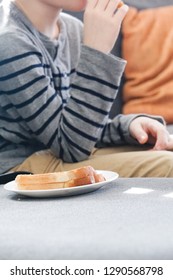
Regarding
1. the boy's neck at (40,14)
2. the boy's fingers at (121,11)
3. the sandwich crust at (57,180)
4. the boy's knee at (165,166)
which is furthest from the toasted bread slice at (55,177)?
the boy's neck at (40,14)

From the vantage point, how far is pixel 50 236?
542mm

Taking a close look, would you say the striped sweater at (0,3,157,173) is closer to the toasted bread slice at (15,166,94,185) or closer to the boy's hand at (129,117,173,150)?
the boy's hand at (129,117,173,150)

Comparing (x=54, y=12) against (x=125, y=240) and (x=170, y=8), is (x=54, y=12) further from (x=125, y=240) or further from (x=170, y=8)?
Answer: (x=125, y=240)

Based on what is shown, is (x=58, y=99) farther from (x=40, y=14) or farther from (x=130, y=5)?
(x=130, y=5)

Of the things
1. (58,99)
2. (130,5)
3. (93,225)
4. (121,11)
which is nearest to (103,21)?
(121,11)

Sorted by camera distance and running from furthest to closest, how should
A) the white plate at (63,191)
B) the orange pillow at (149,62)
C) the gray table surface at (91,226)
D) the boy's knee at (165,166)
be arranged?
the orange pillow at (149,62) → the boy's knee at (165,166) → the white plate at (63,191) → the gray table surface at (91,226)

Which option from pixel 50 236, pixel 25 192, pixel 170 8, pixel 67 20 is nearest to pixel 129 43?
pixel 170 8

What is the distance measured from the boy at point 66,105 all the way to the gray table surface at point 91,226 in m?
0.24

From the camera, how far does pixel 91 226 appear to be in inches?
22.3

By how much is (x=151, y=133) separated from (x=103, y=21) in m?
0.24

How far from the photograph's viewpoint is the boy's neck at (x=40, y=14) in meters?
1.10

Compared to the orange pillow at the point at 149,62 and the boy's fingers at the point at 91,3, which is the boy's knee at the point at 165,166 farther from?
the orange pillow at the point at 149,62

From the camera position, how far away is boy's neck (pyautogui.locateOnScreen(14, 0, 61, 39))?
110 cm
